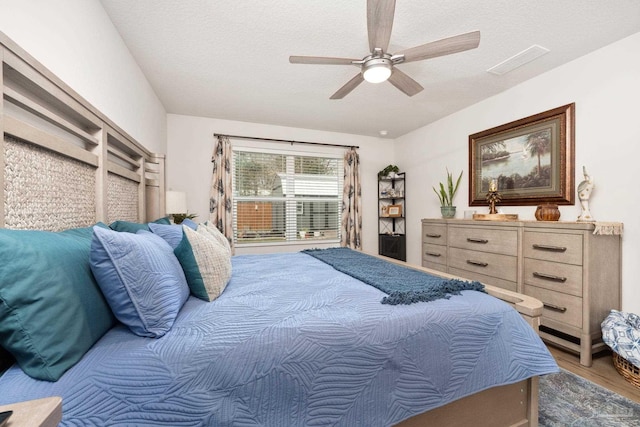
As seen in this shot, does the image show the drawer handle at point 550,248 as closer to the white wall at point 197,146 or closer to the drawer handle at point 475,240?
the drawer handle at point 475,240

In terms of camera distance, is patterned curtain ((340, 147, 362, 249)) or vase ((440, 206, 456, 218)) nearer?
vase ((440, 206, 456, 218))

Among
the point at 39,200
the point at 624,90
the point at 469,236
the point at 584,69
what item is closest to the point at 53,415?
the point at 39,200

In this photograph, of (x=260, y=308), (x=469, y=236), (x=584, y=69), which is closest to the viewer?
(x=260, y=308)

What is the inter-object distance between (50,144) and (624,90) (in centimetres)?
390

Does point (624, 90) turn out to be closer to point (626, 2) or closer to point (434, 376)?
point (626, 2)

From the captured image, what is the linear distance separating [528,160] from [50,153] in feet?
12.8

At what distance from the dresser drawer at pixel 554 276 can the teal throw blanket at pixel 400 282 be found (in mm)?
1268

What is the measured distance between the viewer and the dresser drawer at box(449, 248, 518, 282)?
253cm

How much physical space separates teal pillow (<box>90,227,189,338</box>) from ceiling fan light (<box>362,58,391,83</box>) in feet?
6.03

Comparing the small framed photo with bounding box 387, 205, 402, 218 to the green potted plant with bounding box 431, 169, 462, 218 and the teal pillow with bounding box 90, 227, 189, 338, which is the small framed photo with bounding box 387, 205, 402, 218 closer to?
the green potted plant with bounding box 431, 169, 462, 218

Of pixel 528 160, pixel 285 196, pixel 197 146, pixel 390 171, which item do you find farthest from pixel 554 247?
pixel 197 146

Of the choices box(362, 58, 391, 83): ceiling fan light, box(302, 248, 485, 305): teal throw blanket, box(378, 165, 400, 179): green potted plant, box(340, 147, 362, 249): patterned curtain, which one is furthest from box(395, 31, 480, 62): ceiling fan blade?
box(378, 165, 400, 179): green potted plant

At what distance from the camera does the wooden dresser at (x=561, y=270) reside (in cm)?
201

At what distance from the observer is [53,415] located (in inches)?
19.4
